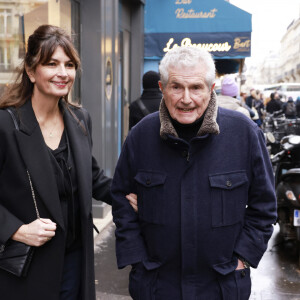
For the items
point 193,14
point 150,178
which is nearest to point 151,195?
point 150,178

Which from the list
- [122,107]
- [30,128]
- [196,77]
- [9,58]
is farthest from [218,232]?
[122,107]

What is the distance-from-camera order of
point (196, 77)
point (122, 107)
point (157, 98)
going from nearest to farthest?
point (196, 77) → point (157, 98) → point (122, 107)

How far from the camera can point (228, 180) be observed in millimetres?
2135

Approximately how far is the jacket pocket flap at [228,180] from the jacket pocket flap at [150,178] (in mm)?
234

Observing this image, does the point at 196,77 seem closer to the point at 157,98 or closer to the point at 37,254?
the point at 37,254

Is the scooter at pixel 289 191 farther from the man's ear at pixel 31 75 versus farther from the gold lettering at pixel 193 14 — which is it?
the gold lettering at pixel 193 14

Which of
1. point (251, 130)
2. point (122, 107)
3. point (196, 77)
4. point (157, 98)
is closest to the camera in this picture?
point (196, 77)

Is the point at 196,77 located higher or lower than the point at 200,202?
higher

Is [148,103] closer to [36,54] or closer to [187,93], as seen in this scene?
[36,54]

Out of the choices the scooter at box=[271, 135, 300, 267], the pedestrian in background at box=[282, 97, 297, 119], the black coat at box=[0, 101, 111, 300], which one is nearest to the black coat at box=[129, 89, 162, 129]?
the scooter at box=[271, 135, 300, 267]

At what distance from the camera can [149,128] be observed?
2309 millimetres

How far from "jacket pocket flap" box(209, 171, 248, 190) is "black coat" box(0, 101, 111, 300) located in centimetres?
74

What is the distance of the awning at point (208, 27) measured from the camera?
892cm

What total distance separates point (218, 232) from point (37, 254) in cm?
92
